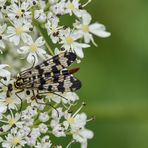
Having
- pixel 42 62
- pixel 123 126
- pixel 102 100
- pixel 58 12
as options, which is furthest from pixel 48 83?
pixel 123 126

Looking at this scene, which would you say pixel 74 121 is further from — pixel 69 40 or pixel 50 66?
pixel 69 40

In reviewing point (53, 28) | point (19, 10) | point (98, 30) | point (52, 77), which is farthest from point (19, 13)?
point (98, 30)

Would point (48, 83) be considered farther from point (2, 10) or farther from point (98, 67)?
point (98, 67)

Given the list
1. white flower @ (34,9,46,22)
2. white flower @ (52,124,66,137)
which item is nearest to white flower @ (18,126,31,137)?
white flower @ (52,124,66,137)

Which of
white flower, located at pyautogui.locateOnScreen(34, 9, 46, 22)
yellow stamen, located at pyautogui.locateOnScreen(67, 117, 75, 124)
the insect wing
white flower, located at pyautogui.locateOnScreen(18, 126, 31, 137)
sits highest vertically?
white flower, located at pyautogui.locateOnScreen(34, 9, 46, 22)

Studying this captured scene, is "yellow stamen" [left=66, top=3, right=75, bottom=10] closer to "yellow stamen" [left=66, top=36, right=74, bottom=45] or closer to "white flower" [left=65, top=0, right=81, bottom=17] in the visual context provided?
"white flower" [left=65, top=0, right=81, bottom=17]

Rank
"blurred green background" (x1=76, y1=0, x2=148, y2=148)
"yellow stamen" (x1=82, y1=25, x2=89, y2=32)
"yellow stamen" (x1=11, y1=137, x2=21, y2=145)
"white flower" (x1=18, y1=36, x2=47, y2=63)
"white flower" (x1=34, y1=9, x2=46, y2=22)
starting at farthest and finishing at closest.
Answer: "blurred green background" (x1=76, y1=0, x2=148, y2=148), "yellow stamen" (x1=82, y1=25, x2=89, y2=32), "white flower" (x1=18, y1=36, x2=47, y2=63), "white flower" (x1=34, y1=9, x2=46, y2=22), "yellow stamen" (x1=11, y1=137, x2=21, y2=145)
